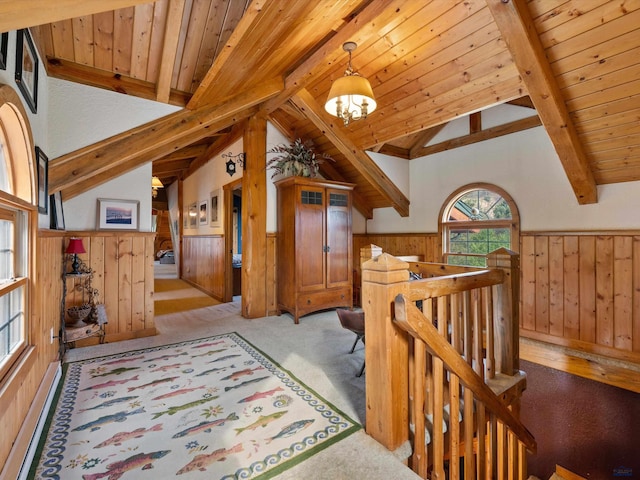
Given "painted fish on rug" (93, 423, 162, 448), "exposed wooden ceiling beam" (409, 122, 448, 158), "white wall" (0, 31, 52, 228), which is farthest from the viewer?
"exposed wooden ceiling beam" (409, 122, 448, 158)

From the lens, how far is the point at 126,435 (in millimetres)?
1685

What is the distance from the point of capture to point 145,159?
3.32 meters

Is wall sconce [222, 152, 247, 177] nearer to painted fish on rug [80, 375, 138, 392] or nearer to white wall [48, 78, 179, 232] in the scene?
white wall [48, 78, 179, 232]

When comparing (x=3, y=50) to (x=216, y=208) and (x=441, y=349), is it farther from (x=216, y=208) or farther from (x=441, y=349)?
(x=216, y=208)

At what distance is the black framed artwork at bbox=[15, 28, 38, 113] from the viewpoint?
4.88 ft

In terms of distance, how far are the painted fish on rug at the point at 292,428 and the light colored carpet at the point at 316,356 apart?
0.77ft

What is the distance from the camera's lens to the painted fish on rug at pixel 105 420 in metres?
1.74

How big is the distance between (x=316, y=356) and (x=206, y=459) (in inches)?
55.0

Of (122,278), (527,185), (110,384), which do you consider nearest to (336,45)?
(527,185)

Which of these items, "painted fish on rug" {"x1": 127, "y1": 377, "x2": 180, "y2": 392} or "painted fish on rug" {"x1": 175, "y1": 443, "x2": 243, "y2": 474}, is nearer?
"painted fish on rug" {"x1": 175, "y1": 443, "x2": 243, "y2": 474}

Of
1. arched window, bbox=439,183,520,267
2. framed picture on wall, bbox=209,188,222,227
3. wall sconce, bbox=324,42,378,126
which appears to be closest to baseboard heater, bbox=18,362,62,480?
wall sconce, bbox=324,42,378,126

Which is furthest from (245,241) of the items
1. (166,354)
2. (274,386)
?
(274,386)

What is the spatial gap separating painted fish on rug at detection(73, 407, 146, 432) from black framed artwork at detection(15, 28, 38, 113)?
1.91 meters

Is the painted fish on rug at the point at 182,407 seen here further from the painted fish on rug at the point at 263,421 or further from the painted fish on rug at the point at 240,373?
the painted fish on rug at the point at 263,421
